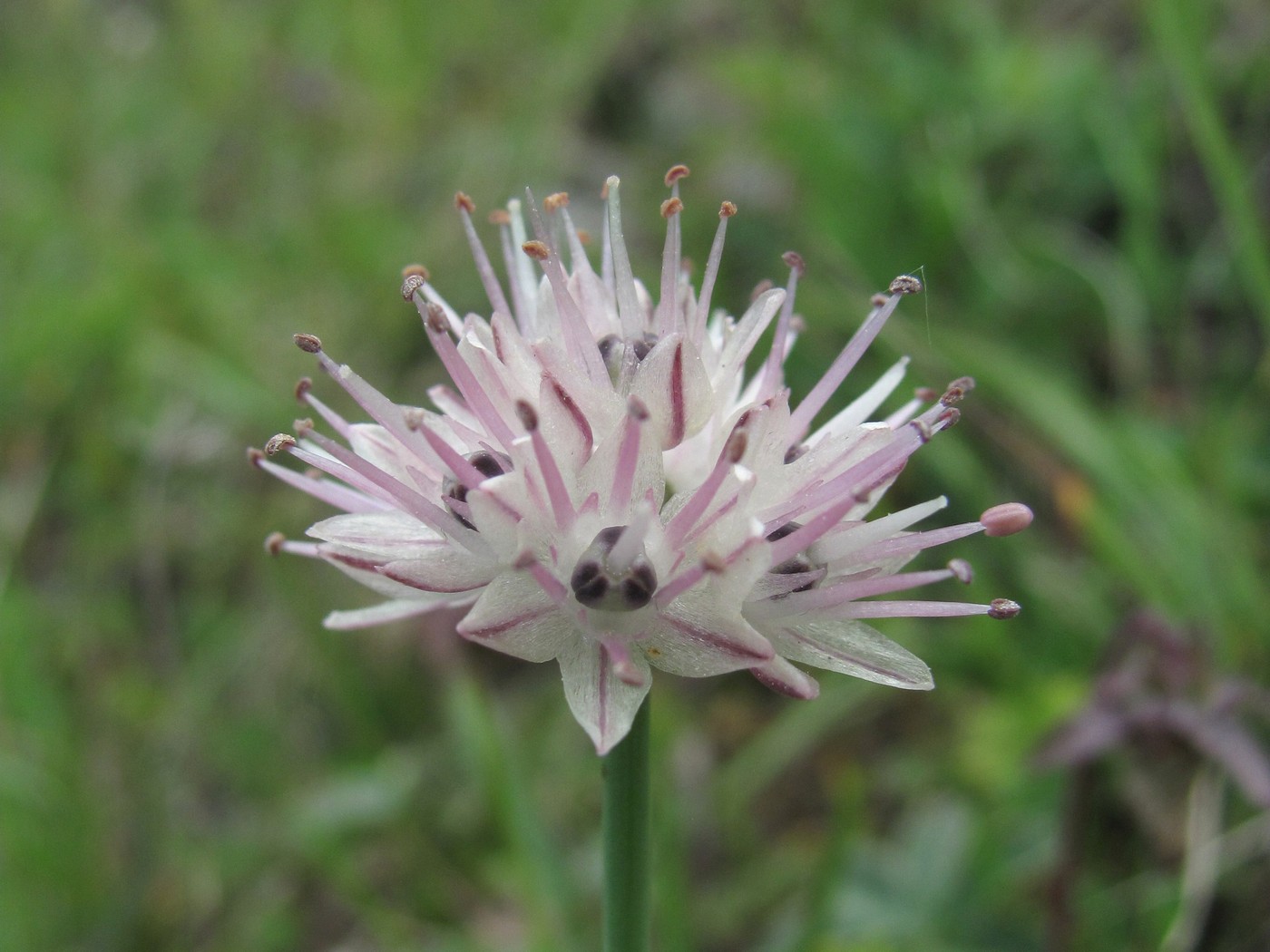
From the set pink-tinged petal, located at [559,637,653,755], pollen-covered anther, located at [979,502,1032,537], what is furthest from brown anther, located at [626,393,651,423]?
pollen-covered anther, located at [979,502,1032,537]

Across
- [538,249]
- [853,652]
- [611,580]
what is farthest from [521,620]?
[538,249]

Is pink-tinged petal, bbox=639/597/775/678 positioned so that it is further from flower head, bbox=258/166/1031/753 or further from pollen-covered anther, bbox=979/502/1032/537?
pollen-covered anther, bbox=979/502/1032/537

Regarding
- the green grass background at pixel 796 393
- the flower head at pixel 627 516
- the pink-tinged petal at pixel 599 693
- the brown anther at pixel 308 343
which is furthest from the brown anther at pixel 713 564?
the green grass background at pixel 796 393

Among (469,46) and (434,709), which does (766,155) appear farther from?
(434,709)

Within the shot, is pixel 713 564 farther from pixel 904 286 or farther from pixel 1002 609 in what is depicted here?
pixel 904 286

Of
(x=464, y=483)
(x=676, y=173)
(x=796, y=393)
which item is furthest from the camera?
(x=796, y=393)

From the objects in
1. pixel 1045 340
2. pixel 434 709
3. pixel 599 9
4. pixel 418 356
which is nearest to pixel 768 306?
pixel 434 709
